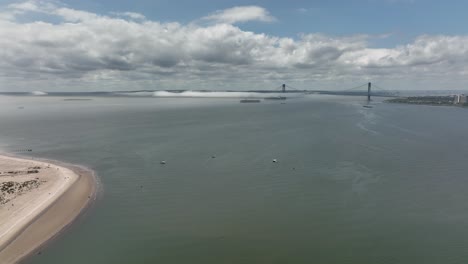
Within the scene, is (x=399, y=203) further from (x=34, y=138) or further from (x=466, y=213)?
(x=34, y=138)

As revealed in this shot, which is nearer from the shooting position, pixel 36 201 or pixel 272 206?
pixel 272 206

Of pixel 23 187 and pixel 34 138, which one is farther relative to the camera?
pixel 34 138

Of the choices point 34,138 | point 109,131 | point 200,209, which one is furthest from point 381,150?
point 34,138

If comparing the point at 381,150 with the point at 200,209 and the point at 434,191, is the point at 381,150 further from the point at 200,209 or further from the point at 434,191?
the point at 200,209

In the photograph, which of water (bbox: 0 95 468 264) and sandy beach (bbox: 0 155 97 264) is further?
sandy beach (bbox: 0 155 97 264)

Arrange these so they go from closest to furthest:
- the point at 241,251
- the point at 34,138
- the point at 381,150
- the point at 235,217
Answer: the point at 241,251 → the point at 235,217 → the point at 381,150 → the point at 34,138

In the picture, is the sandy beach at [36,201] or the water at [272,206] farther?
the sandy beach at [36,201]

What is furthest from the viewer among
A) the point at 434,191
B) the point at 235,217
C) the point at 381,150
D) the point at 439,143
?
the point at 439,143
